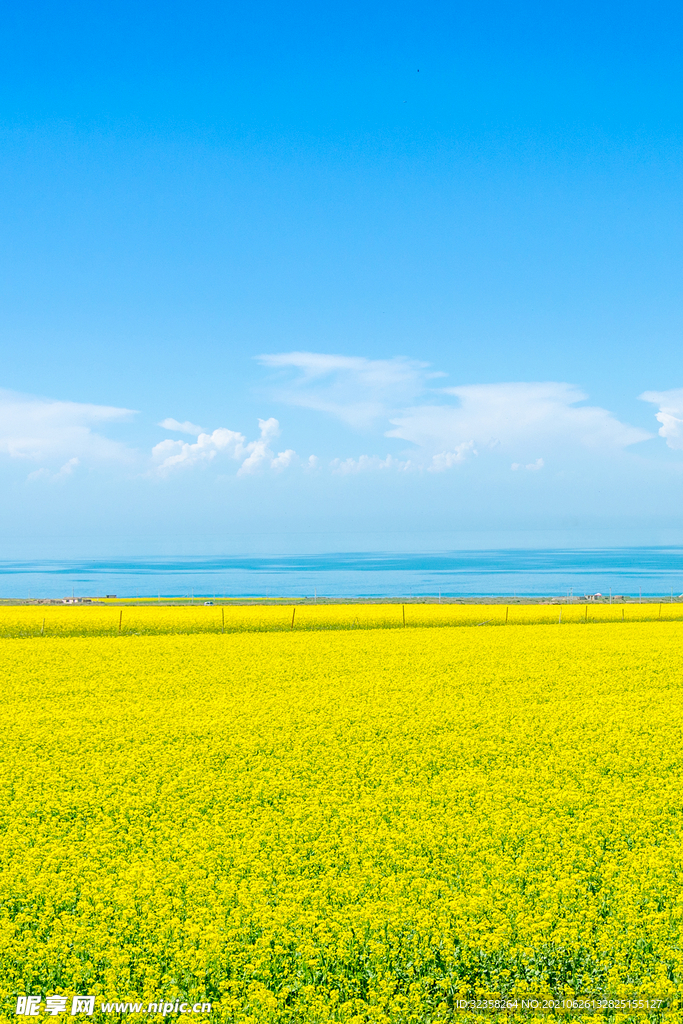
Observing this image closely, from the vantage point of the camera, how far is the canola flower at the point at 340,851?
5023 millimetres

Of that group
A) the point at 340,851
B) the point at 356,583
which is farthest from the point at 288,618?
the point at 356,583

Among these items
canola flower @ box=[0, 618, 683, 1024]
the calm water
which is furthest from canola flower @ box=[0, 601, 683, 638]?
the calm water

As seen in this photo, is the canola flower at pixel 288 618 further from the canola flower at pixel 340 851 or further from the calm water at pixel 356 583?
the calm water at pixel 356 583

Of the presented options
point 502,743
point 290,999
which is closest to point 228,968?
point 290,999

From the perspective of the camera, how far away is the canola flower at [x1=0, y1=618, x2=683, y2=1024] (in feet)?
16.5

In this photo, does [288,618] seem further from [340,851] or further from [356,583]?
[356,583]

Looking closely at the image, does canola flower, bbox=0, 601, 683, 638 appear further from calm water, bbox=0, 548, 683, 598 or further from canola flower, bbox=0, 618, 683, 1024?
calm water, bbox=0, 548, 683, 598

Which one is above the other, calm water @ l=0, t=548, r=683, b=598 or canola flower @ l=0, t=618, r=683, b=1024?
canola flower @ l=0, t=618, r=683, b=1024

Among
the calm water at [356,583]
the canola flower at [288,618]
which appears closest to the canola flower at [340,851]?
the canola flower at [288,618]

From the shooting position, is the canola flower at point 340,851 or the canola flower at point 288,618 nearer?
the canola flower at point 340,851

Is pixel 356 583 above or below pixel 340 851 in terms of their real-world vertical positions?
below

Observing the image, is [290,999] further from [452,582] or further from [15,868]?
[452,582]

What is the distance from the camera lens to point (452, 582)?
11388 cm

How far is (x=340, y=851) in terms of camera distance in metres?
6.89
